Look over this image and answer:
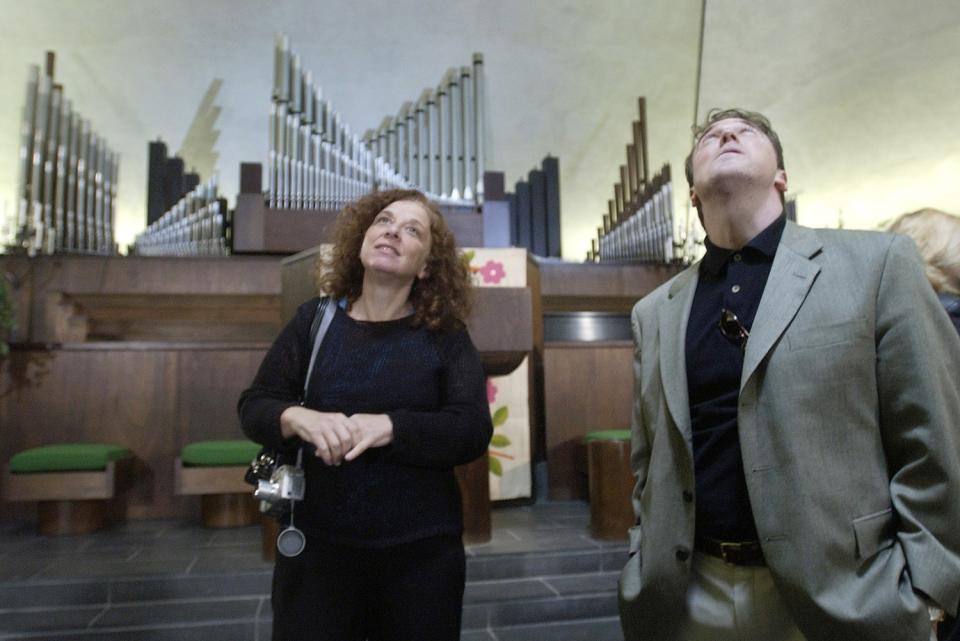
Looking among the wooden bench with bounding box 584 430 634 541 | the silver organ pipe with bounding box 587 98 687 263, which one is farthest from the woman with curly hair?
the silver organ pipe with bounding box 587 98 687 263

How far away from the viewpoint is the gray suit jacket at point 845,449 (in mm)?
1049

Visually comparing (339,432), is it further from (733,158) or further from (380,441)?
(733,158)

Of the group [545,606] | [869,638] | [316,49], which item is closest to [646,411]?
[869,638]

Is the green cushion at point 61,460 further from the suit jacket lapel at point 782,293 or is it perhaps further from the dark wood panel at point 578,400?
the suit jacket lapel at point 782,293

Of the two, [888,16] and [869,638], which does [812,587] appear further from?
[888,16]

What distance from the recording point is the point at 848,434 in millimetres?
1114

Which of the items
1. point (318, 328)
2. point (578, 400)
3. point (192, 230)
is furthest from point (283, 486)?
point (192, 230)

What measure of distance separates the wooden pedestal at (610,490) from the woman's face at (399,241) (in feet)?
7.98

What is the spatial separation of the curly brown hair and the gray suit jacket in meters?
0.58

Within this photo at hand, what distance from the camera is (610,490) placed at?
369 centimetres

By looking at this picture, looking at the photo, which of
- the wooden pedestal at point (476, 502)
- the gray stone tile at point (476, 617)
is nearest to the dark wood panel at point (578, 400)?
the wooden pedestal at point (476, 502)

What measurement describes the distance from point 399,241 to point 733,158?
72cm

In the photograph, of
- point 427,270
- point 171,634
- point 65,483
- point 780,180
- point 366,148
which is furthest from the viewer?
point 366,148

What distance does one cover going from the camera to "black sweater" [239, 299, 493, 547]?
1.34 meters
